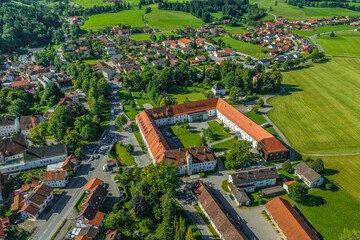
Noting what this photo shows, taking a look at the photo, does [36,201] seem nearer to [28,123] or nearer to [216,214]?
[28,123]

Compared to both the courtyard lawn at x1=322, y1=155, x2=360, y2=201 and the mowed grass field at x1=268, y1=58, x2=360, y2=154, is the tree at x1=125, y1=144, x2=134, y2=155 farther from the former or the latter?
the courtyard lawn at x1=322, y1=155, x2=360, y2=201

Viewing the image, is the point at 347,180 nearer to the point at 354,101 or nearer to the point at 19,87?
the point at 354,101

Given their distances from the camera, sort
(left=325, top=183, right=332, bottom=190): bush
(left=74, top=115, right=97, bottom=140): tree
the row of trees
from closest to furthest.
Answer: the row of trees
(left=325, top=183, right=332, bottom=190): bush
(left=74, top=115, right=97, bottom=140): tree

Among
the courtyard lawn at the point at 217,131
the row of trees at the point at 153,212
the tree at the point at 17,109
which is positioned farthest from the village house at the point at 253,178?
the tree at the point at 17,109

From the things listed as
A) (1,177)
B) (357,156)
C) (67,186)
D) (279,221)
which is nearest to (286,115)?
(357,156)

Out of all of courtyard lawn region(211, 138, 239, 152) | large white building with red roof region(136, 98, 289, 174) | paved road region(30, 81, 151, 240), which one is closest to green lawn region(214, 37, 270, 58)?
large white building with red roof region(136, 98, 289, 174)

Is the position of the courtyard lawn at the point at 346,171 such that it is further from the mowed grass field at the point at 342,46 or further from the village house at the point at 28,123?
the mowed grass field at the point at 342,46
